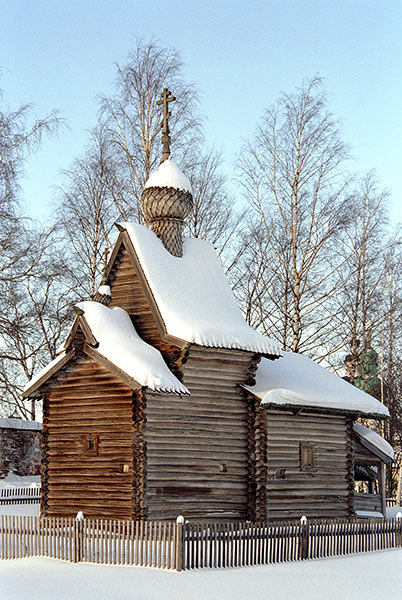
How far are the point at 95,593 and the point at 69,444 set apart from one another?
9367mm

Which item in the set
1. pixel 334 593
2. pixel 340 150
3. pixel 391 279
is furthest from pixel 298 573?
pixel 391 279

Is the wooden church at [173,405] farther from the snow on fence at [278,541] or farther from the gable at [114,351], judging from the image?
the snow on fence at [278,541]

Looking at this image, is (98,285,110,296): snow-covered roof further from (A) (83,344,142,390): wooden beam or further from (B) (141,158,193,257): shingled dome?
(B) (141,158,193,257): shingled dome

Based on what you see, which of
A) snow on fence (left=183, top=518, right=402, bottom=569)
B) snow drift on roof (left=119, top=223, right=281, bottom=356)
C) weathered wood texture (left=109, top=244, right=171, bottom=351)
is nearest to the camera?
snow on fence (left=183, top=518, right=402, bottom=569)

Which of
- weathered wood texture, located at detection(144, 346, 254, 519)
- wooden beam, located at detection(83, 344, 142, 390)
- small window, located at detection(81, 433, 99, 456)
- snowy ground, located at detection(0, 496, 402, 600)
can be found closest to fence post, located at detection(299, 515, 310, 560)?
snowy ground, located at detection(0, 496, 402, 600)

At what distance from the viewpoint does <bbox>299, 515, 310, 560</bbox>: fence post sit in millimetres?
19094

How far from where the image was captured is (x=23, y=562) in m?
17.5

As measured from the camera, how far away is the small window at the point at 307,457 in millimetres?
25250

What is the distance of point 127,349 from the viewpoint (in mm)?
21594

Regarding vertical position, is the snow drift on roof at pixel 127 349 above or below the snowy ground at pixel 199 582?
above

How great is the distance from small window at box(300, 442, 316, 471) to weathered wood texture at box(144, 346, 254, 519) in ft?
7.25

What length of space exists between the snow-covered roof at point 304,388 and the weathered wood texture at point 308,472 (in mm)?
730

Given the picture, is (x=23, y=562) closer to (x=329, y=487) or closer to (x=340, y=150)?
(x=329, y=487)

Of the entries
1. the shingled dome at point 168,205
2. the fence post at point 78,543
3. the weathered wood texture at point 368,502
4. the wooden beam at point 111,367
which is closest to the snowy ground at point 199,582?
the fence post at point 78,543
